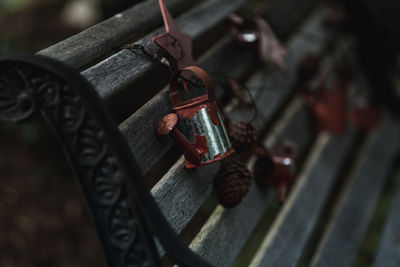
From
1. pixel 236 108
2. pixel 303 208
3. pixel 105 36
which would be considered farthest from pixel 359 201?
pixel 105 36

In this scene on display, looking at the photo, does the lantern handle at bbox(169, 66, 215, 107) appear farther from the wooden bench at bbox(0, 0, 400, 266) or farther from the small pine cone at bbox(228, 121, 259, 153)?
the small pine cone at bbox(228, 121, 259, 153)

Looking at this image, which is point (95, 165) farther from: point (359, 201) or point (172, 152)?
point (359, 201)

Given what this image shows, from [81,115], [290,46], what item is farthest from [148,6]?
[290,46]

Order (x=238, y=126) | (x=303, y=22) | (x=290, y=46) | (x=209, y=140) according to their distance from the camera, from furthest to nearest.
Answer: (x=303, y=22) < (x=290, y=46) < (x=238, y=126) < (x=209, y=140)

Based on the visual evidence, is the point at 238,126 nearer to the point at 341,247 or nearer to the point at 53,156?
the point at 341,247

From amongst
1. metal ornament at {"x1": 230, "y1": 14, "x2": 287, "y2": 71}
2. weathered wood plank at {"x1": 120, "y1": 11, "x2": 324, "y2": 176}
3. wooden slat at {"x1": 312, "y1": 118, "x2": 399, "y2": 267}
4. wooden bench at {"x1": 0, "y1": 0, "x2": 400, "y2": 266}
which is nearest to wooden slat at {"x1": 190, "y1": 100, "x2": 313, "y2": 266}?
wooden bench at {"x1": 0, "y1": 0, "x2": 400, "y2": 266}

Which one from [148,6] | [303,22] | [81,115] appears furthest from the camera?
[303,22]

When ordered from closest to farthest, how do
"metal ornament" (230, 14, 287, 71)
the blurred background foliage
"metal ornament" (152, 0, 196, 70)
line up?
"metal ornament" (152, 0, 196, 70)
"metal ornament" (230, 14, 287, 71)
the blurred background foliage
